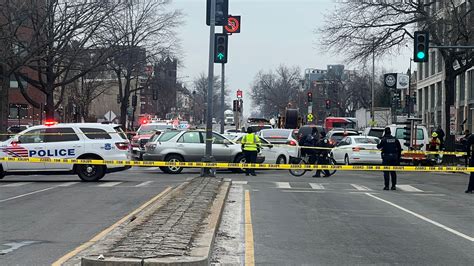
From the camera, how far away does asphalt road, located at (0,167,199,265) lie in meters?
8.91

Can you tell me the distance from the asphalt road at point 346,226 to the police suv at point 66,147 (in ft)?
13.8

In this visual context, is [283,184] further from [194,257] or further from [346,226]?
[194,257]

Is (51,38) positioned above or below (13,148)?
above

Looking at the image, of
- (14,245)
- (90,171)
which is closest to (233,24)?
(90,171)

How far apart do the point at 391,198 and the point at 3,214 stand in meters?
9.16

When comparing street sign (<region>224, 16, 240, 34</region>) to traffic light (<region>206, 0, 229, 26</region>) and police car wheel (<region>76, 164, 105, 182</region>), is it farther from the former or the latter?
police car wheel (<region>76, 164, 105, 182</region>)

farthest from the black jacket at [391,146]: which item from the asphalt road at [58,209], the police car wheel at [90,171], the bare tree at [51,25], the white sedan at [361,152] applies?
the bare tree at [51,25]

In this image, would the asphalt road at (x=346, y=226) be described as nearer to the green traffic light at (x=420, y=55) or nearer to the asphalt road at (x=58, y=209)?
the asphalt road at (x=58, y=209)

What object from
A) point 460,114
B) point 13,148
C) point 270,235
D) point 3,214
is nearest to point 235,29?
point 13,148

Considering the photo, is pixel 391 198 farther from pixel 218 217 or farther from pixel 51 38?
pixel 51 38

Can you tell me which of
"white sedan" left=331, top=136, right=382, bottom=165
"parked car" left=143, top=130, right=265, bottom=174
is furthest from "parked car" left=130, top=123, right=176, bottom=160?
"white sedan" left=331, top=136, right=382, bottom=165

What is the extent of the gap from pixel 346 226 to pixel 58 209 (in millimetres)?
5796

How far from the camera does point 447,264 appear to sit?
8148 mm

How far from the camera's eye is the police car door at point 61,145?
65.0ft
